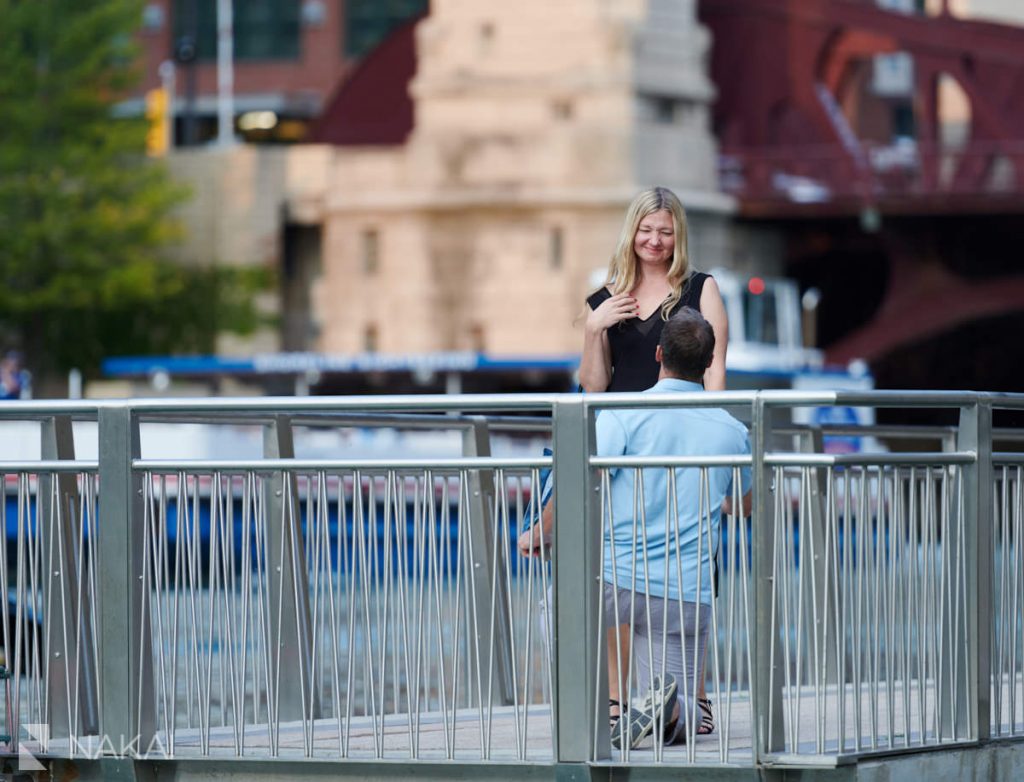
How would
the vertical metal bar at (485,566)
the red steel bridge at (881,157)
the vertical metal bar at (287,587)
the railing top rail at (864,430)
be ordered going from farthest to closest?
1. the red steel bridge at (881,157)
2. the railing top rail at (864,430)
3. the vertical metal bar at (485,566)
4. the vertical metal bar at (287,587)

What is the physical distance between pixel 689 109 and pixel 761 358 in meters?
11.1

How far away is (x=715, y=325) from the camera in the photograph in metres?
7.51

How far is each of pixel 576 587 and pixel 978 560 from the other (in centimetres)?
136

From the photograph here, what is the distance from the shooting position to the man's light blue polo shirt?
6.61 meters

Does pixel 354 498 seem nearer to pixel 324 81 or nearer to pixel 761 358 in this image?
pixel 761 358

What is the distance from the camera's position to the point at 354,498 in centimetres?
725

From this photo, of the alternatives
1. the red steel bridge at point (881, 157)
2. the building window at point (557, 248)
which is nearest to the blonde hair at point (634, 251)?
the building window at point (557, 248)

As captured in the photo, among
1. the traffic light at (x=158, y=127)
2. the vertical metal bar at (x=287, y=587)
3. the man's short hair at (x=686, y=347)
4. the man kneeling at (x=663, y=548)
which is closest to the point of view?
the man kneeling at (x=663, y=548)

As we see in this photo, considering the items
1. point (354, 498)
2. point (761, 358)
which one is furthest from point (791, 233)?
point (354, 498)

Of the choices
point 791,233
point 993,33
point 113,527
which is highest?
point 993,33

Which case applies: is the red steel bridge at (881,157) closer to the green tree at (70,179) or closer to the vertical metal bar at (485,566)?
the green tree at (70,179)

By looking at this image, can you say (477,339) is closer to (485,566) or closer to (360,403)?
(485,566)

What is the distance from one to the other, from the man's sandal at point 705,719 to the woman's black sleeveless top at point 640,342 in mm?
1091

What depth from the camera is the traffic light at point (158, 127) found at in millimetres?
52122
